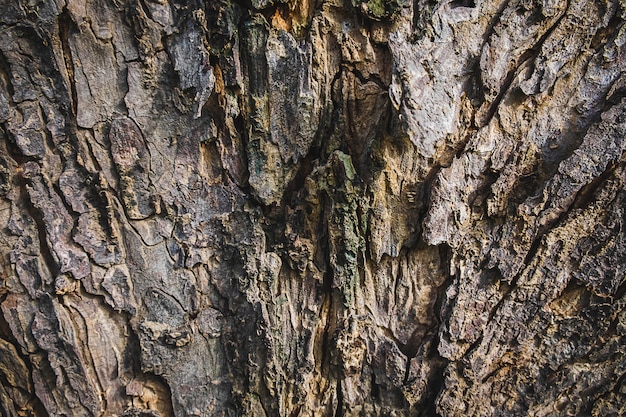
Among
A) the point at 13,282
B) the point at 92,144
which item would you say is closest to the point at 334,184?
the point at 92,144

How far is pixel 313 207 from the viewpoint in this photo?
126 centimetres

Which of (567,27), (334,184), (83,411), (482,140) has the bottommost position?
(83,411)

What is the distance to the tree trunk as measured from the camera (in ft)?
3.83

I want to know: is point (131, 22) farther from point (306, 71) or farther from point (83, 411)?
point (83, 411)

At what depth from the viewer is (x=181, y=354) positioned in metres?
1.36

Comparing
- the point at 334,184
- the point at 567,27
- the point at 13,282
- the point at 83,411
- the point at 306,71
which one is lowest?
the point at 83,411

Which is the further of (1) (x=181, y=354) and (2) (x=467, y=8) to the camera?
(1) (x=181, y=354)

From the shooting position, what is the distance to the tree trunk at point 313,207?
3.83ft

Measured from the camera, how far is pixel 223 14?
1159mm

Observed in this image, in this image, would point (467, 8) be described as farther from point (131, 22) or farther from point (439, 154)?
point (131, 22)

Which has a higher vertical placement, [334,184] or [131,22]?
[131,22]

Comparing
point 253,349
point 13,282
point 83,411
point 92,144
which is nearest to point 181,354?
point 253,349

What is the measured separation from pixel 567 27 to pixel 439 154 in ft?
1.47

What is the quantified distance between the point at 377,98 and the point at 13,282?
114 cm
